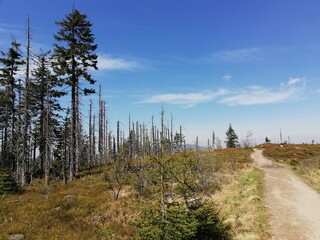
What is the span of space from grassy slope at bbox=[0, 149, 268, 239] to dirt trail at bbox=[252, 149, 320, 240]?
67 cm

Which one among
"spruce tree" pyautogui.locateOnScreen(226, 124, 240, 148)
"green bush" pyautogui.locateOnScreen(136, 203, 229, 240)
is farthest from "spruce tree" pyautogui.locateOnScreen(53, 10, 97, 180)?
"spruce tree" pyautogui.locateOnScreen(226, 124, 240, 148)

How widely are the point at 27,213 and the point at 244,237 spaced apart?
10989 mm

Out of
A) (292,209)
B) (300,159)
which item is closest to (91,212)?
(292,209)

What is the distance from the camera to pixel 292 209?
50.7 feet

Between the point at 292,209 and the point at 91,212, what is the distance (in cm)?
1167

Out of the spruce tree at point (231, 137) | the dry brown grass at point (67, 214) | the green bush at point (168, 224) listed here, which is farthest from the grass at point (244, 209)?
the spruce tree at point (231, 137)

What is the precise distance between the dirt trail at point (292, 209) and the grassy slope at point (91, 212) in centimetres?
67

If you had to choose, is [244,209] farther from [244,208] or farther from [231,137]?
[231,137]

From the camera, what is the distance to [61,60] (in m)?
24.2

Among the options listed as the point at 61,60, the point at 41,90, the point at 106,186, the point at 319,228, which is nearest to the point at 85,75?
the point at 61,60

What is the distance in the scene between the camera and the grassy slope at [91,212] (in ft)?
39.5

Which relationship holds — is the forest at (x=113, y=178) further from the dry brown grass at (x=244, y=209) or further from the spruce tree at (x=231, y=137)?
the spruce tree at (x=231, y=137)

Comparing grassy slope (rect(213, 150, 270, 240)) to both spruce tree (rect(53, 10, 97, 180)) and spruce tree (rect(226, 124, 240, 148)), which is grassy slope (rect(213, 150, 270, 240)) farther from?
spruce tree (rect(226, 124, 240, 148))

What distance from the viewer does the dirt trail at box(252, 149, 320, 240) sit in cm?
1202
